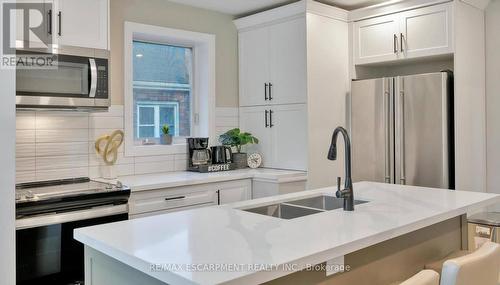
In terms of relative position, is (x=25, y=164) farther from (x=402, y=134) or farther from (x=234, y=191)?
(x=402, y=134)

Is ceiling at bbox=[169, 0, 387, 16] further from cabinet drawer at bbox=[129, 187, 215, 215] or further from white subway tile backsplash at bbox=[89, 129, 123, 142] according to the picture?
cabinet drawer at bbox=[129, 187, 215, 215]

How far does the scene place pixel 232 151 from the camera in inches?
165

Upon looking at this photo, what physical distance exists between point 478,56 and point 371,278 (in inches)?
104

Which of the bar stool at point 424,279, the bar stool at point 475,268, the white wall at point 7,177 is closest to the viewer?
the bar stool at point 424,279

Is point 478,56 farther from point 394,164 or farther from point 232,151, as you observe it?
point 232,151

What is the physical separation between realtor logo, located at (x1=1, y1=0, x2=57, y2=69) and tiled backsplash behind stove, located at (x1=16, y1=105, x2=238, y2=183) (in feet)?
1.77

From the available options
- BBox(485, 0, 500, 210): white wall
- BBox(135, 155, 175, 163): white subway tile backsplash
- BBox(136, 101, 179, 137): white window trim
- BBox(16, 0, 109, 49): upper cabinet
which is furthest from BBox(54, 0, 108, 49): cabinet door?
BBox(485, 0, 500, 210): white wall

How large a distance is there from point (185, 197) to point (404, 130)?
6.00ft

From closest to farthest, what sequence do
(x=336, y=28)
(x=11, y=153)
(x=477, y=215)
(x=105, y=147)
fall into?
(x=11, y=153), (x=105, y=147), (x=477, y=215), (x=336, y=28)

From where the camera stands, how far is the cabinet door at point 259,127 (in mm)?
4086

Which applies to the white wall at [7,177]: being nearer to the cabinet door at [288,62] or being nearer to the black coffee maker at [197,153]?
the black coffee maker at [197,153]

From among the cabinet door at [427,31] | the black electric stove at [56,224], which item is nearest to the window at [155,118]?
the black electric stove at [56,224]

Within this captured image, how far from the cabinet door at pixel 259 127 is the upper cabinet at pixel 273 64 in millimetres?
76

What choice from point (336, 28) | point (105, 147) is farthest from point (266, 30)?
point (105, 147)
